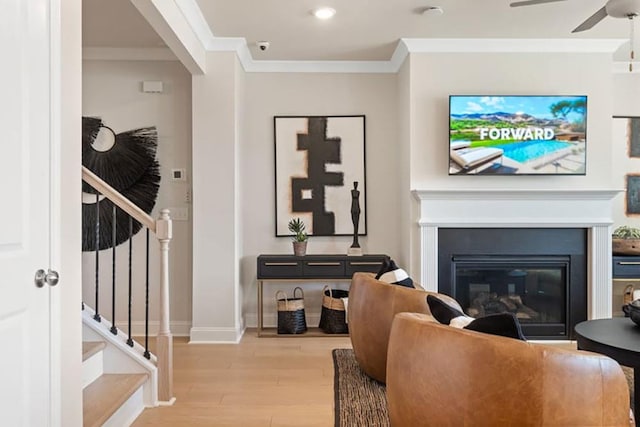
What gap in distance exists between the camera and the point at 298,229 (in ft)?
15.7

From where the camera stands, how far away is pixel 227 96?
4402mm

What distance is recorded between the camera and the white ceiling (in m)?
3.62

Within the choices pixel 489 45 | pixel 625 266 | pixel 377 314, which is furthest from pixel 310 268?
pixel 625 266

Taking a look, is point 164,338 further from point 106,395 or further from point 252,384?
point 252,384

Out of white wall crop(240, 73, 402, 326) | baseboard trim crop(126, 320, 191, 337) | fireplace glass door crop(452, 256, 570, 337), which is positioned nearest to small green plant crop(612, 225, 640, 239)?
fireplace glass door crop(452, 256, 570, 337)

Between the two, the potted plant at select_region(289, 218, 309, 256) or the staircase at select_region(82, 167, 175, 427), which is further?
the potted plant at select_region(289, 218, 309, 256)

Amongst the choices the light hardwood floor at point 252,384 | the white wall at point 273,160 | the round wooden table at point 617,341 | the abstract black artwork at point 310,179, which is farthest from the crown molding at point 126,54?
the round wooden table at point 617,341

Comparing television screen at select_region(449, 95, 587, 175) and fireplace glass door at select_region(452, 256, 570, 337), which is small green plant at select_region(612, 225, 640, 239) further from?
television screen at select_region(449, 95, 587, 175)

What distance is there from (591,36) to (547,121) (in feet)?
2.62

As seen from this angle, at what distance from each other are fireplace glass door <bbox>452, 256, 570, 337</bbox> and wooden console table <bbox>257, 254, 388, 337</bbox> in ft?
2.65

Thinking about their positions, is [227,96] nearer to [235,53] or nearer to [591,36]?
[235,53]

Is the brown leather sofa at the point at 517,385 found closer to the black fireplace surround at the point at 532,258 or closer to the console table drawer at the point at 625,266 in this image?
the black fireplace surround at the point at 532,258
